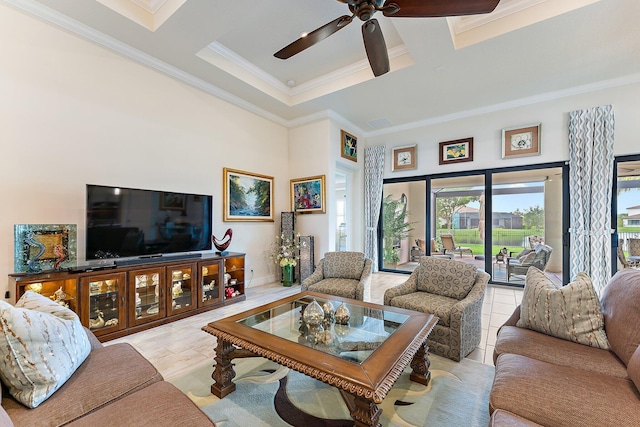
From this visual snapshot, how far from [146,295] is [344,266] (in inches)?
92.6

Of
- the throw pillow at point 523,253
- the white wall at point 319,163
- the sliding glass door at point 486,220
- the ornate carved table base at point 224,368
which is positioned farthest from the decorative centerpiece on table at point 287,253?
the throw pillow at point 523,253

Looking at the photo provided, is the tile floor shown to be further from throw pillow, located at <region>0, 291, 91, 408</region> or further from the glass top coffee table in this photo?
throw pillow, located at <region>0, 291, 91, 408</region>

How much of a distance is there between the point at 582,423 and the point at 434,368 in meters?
1.20

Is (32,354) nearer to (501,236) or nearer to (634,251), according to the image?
(501,236)

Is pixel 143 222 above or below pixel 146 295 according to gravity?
above

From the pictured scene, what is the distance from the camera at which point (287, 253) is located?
16.3 ft

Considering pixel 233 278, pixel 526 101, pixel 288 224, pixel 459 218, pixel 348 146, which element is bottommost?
pixel 233 278

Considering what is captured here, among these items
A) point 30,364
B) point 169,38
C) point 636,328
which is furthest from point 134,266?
point 636,328

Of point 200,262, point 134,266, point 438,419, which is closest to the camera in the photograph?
point 438,419

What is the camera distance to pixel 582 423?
1088mm

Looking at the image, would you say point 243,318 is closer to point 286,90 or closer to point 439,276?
point 439,276

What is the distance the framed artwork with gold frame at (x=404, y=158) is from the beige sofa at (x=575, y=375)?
418 cm

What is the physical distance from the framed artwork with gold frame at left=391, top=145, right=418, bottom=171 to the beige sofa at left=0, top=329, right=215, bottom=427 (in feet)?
17.8

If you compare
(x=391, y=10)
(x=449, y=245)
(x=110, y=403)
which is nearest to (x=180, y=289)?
(x=110, y=403)
